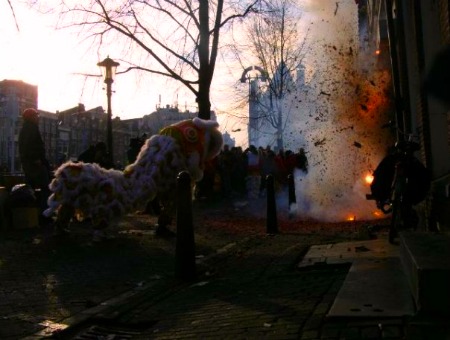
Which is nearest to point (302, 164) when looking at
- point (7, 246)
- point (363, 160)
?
point (363, 160)

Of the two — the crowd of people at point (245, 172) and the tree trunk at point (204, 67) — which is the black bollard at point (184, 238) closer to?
the tree trunk at point (204, 67)

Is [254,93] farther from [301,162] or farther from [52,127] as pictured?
[52,127]

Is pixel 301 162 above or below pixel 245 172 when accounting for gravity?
above

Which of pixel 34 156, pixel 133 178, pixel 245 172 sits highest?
pixel 34 156

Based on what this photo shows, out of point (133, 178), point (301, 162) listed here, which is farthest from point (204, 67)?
point (133, 178)

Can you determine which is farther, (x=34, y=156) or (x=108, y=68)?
(x=108, y=68)

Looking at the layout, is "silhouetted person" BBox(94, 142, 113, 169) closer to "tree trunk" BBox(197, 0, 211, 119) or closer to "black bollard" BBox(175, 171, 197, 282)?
"tree trunk" BBox(197, 0, 211, 119)

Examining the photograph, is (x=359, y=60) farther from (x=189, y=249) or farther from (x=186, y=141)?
(x=189, y=249)

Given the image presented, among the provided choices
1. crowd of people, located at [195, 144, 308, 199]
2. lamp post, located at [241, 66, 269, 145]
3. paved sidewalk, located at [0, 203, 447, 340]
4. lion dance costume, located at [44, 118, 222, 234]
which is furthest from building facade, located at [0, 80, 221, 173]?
paved sidewalk, located at [0, 203, 447, 340]

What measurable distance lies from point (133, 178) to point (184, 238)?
9.62ft

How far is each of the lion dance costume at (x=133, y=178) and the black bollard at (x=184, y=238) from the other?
2618 millimetres

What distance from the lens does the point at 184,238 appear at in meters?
6.40

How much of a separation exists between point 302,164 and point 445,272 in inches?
680

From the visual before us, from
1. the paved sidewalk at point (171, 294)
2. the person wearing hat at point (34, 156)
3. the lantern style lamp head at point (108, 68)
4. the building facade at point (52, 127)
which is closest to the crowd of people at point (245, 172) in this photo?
the lantern style lamp head at point (108, 68)
